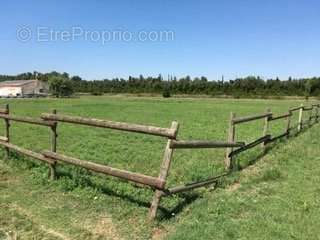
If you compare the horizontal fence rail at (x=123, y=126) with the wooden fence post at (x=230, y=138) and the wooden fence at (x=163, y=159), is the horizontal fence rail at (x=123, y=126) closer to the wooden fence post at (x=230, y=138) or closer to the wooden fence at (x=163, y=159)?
the wooden fence at (x=163, y=159)

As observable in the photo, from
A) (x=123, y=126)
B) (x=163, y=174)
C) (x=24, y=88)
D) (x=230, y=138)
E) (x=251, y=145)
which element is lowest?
(x=24, y=88)

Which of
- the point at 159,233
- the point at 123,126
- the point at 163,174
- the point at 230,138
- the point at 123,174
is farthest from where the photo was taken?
the point at 230,138

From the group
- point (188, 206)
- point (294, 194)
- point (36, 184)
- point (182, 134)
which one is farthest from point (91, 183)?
point (182, 134)

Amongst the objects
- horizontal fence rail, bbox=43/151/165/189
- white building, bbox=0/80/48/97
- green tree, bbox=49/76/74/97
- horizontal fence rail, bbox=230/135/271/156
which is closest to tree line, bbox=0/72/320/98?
green tree, bbox=49/76/74/97

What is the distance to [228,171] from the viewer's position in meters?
8.36

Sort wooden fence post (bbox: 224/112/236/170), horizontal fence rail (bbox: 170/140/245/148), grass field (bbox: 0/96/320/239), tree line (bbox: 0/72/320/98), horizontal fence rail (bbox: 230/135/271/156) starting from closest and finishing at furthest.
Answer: grass field (bbox: 0/96/320/239)
horizontal fence rail (bbox: 170/140/245/148)
wooden fence post (bbox: 224/112/236/170)
horizontal fence rail (bbox: 230/135/271/156)
tree line (bbox: 0/72/320/98)

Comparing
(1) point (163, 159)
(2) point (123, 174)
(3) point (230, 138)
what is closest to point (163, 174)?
(1) point (163, 159)

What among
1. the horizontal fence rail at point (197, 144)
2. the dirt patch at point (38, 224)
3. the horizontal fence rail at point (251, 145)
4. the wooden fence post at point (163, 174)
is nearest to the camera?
the dirt patch at point (38, 224)

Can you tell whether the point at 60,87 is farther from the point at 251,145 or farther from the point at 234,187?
the point at 234,187

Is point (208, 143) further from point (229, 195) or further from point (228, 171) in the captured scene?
point (228, 171)

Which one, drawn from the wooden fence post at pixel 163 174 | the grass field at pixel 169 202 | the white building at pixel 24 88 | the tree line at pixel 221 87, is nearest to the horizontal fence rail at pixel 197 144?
the wooden fence post at pixel 163 174

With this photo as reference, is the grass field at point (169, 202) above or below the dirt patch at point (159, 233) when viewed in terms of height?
above

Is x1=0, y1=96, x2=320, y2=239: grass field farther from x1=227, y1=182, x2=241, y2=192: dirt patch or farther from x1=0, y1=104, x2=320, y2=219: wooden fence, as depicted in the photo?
x1=0, y1=104, x2=320, y2=219: wooden fence

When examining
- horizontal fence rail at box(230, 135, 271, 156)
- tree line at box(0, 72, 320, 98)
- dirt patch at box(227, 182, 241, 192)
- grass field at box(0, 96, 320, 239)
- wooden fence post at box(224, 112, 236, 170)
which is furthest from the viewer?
tree line at box(0, 72, 320, 98)
